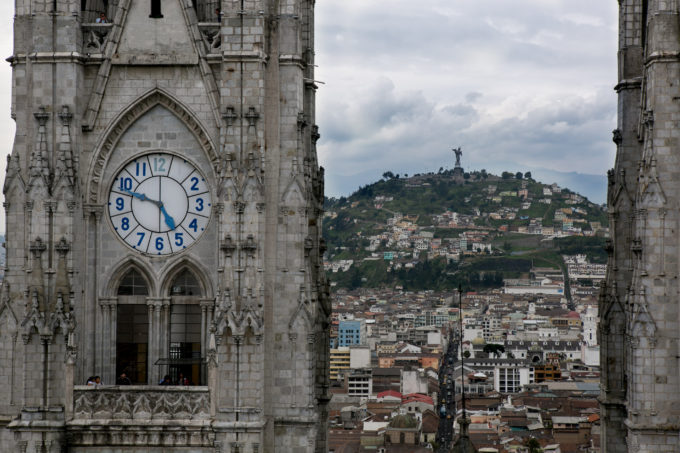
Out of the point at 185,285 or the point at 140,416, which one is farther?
the point at 185,285

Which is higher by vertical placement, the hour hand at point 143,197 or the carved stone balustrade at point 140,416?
the hour hand at point 143,197

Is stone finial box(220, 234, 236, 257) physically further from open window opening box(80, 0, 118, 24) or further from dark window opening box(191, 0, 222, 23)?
open window opening box(80, 0, 118, 24)

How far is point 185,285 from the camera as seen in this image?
3291cm

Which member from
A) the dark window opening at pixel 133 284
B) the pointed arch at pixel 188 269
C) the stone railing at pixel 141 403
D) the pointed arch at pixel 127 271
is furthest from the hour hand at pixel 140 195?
the stone railing at pixel 141 403

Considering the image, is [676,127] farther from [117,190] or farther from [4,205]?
[4,205]

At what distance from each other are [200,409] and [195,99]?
8.65 meters

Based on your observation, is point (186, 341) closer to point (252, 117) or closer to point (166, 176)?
point (166, 176)

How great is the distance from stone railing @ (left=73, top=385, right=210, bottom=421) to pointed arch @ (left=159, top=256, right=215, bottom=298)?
281cm

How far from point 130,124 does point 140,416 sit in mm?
8249

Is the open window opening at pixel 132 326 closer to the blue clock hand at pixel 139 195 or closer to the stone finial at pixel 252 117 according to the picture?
the blue clock hand at pixel 139 195

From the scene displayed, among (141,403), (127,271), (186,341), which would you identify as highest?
(127,271)

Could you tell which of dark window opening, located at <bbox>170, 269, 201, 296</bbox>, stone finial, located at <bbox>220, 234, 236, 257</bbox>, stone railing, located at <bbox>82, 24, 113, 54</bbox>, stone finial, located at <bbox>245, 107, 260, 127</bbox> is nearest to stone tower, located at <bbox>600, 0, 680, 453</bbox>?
stone finial, located at <bbox>245, 107, 260, 127</bbox>

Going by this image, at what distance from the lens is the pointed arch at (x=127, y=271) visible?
107ft

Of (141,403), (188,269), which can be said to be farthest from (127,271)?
(141,403)
